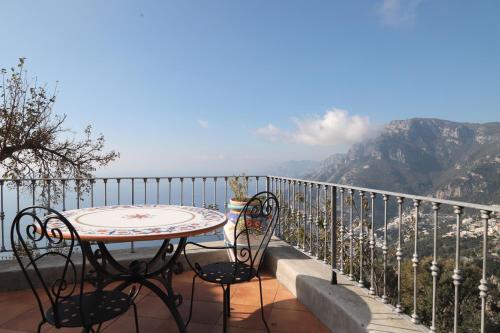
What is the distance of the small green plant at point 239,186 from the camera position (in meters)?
3.79

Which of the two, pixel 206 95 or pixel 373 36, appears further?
pixel 373 36

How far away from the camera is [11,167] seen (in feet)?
21.3

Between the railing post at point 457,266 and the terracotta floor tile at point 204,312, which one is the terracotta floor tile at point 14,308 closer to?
the terracotta floor tile at point 204,312

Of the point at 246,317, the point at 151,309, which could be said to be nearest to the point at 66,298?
the point at 151,309

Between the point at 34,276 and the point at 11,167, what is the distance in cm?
482

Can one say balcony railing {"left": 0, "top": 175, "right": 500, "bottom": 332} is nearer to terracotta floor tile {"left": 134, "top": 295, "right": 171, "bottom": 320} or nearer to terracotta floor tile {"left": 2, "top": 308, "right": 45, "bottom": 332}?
terracotta floor tile {"left": 134, "top": 295, "right": 171, "bottom": 320}

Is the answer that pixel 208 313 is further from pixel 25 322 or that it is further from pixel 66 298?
pixel 25 322

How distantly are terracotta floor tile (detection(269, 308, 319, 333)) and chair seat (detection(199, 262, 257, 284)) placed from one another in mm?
537

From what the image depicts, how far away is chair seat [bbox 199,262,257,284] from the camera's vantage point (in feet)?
6.25

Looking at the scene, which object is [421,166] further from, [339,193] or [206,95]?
[339,193]

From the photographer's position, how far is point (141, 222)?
79.6 inches

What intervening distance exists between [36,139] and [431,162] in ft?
434

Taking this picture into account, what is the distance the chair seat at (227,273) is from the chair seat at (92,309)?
0.53 meters

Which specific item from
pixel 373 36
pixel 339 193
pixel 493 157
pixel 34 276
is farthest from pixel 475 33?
pixel 493 157
